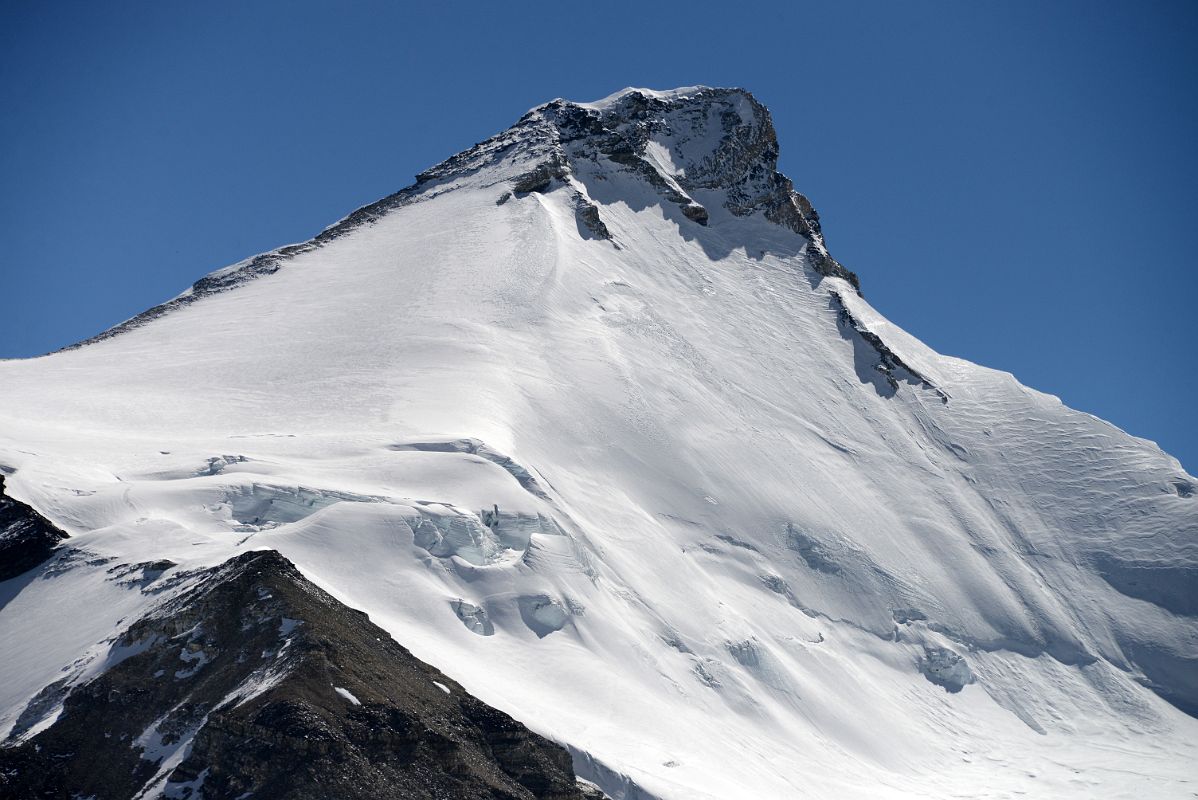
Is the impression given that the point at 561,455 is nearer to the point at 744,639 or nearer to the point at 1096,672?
the point at 744,639

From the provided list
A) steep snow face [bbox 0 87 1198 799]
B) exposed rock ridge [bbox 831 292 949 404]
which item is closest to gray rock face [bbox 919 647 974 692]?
steep snow face [bbox 0 87 1198 799]

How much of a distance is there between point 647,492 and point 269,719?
29.4 meters

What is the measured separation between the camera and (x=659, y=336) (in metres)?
67.3

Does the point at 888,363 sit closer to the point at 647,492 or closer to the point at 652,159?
the point at 652,159

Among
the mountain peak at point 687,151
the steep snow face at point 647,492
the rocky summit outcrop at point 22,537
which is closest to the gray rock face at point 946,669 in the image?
the steep snow face at point 647,492

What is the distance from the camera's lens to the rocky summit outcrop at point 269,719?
2433 centimetres

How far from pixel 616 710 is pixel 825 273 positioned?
53.2 metres

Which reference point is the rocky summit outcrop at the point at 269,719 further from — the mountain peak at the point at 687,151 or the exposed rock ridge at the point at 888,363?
the mountain peak at the point at 687,151

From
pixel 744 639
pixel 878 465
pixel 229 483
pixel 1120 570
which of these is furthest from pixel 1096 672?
pixel 229 483

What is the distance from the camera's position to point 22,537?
32781mm

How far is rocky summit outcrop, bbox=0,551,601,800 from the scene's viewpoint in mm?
24328

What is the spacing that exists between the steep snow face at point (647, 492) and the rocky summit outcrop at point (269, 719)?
1732mm

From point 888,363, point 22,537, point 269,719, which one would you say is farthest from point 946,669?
point 22,537

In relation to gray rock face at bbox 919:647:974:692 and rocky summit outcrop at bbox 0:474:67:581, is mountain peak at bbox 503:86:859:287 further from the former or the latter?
rocky summit outcrop at bbox 0:474:67:581
